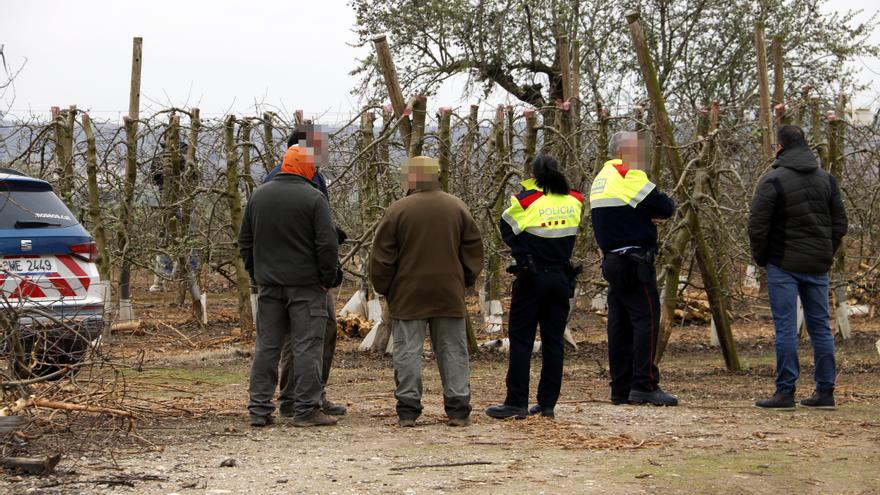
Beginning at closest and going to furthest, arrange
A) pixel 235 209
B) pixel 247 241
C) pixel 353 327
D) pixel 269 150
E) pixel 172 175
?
1. pixel 247 241
2. pixel 269 150
3. pixel 235 209
4. pixel 353 327
5. pixel 172 175

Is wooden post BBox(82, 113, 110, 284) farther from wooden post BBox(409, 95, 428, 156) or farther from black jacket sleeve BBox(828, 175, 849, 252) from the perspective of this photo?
black jacket sleeve BBox(828, 175, 849, 252)

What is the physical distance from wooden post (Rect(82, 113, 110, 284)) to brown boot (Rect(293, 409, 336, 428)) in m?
7.72

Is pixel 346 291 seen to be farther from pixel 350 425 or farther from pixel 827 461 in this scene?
pixel 827 461

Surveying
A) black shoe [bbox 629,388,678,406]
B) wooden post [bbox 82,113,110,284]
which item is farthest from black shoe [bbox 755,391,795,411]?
wooden post [bbox 82,113,110,284]

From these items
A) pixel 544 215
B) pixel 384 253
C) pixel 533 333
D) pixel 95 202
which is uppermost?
pixel 95 202

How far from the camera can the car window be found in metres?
9.60

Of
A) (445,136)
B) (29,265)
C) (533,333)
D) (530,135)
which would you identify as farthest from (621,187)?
(530,135)

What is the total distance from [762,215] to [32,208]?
579cm

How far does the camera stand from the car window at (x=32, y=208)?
9.60 metres

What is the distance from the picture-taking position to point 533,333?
8.41m

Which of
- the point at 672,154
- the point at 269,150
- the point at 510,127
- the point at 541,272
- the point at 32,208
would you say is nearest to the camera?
the point at 541,272

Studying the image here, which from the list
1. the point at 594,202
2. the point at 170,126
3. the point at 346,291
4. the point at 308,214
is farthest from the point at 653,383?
the point at 346,291

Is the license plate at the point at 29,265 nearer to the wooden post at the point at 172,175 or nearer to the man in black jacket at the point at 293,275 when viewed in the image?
the man in black jacket at the point at 293,275

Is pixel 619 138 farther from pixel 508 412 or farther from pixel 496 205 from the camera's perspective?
pixel 496 205
